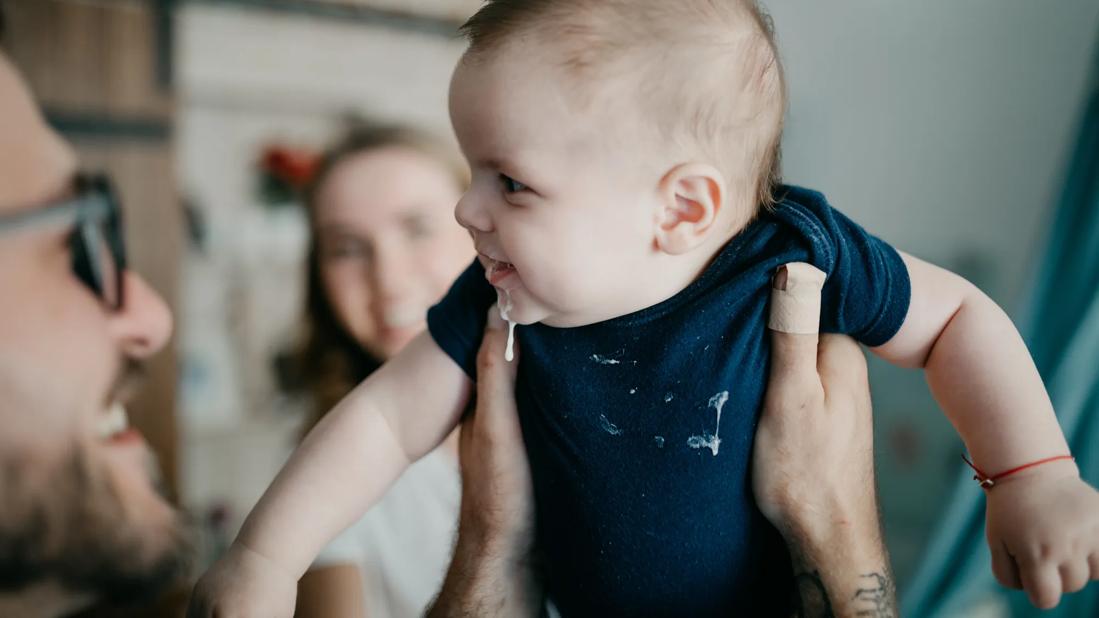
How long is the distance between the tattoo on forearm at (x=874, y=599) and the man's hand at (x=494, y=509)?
312 millimetres

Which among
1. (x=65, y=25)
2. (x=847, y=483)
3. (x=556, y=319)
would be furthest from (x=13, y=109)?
(x=847, y=483)

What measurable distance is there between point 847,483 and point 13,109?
174cm

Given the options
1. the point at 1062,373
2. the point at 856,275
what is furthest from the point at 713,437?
the point at 1062,373

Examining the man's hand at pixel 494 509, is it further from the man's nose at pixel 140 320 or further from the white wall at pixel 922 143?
the man's nose at pixel 140 320

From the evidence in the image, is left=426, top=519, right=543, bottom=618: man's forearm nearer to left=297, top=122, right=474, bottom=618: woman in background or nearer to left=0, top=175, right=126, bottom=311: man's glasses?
left=297, top=122, right=474, bottom=618: woman in background

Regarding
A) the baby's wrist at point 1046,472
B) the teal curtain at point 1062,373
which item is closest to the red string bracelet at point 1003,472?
the baby's wrist at point 1046,472

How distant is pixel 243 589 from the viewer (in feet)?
2.12

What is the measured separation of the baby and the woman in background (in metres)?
0.92

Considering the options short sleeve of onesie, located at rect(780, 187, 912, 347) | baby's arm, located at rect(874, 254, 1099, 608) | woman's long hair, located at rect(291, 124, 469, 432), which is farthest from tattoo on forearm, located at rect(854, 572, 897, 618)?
woman's long hair, located at rect(291, 124, 469, 432)

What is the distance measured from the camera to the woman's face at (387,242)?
1.80 metres

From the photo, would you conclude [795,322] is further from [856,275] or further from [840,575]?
[840,575]

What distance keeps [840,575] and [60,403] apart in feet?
5.37

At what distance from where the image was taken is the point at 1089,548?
1.88 feet

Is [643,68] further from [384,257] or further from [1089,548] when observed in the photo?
[384,257]
